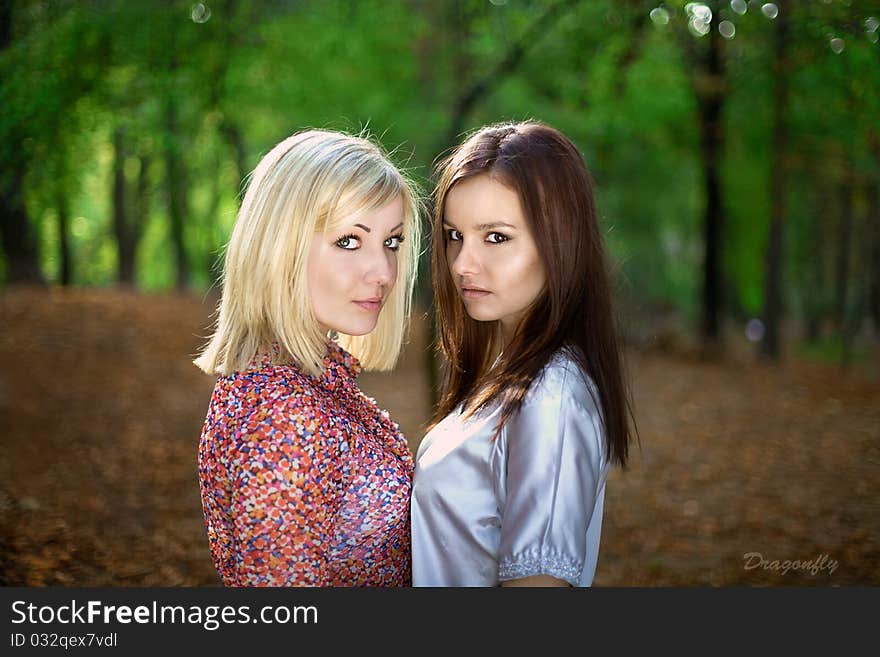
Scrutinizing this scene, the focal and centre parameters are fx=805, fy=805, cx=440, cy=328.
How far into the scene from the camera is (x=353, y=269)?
2.52 meters

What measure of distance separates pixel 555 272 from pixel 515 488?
26.3 inches

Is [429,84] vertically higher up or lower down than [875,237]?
higher up

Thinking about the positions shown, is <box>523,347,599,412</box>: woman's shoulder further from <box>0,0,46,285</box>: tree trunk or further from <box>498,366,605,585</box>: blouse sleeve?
<box>0,0,46,285</box>: tree trunk

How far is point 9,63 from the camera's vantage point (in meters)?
5.40

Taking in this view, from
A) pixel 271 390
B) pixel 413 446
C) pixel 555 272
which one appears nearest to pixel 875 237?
pixel 413 446

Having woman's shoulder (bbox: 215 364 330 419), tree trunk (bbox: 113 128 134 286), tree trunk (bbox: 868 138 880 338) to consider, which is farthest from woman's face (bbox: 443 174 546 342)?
tree trunk (bbox: 113 128 134 286)

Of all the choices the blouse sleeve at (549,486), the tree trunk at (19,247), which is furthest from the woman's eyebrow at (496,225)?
the tree trunk at (19,247)

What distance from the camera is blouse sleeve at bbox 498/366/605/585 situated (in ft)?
7.27

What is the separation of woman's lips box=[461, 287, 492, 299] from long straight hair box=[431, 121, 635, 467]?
160 millimetres

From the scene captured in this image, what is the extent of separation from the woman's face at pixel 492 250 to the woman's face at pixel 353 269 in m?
0.23

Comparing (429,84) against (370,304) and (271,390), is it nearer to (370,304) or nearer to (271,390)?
(370,304)

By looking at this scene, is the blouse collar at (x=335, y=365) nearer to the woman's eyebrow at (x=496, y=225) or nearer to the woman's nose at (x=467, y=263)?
the woman's nose at (x=467, y=263)

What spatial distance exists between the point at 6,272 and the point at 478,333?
1480 centimetres

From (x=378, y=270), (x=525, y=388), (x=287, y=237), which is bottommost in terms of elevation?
(x=525, y=388)
